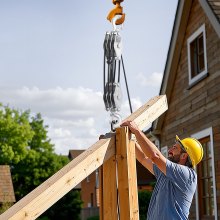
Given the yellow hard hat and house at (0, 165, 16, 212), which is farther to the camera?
house at (0, 165, 16, 212)

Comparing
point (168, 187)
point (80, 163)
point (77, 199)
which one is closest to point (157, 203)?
point (168, 187)

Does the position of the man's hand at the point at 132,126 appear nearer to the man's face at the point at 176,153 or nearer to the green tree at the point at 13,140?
the man's face at the point at 176,153

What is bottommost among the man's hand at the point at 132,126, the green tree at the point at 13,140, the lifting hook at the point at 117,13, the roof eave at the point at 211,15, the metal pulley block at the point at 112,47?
the man's hand at the point at 132,126

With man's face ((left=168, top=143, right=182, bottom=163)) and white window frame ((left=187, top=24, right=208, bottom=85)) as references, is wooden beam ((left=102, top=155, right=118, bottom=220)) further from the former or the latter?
white window frame ((left=187, top=24, right=208, bottom=85))

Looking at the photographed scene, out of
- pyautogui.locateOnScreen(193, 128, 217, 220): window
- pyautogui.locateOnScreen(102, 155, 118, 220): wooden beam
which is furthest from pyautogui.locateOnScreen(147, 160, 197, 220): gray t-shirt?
pyautogui.locateOnScreen(193, 128, 217, 220): window

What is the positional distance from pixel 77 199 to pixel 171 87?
25097 mm

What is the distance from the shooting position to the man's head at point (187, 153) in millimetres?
4539

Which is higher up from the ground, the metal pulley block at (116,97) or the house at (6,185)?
the house at (6,185)

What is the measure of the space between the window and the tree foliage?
30358 mm

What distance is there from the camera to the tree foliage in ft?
138

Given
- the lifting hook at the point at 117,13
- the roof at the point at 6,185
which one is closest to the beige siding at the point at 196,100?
the lifting hook at the point at 117,13

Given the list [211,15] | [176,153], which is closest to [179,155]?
[176,153]

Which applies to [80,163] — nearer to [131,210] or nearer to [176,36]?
[131,210]

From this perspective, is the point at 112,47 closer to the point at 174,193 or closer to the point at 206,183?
the point at 174,193
